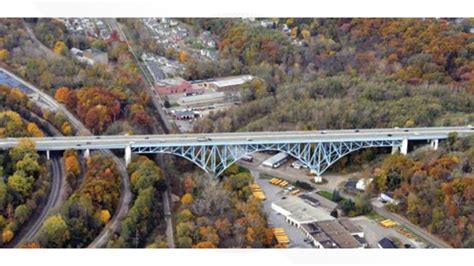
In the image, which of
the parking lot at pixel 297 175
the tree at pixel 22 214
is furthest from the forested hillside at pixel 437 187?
the tree at pixel 22 214

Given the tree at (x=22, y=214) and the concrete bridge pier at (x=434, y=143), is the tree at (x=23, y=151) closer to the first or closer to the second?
the tree at (x=22, y=214)

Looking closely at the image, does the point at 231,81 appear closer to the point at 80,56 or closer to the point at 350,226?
the point at 80,56

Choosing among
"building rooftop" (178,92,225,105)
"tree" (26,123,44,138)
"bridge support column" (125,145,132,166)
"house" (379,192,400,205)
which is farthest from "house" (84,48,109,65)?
"house" (379,192,400,205)

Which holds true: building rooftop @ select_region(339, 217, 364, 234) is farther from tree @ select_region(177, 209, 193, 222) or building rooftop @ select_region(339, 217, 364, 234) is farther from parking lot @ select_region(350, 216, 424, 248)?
tree @ select_region(177, 209, 193, 222)

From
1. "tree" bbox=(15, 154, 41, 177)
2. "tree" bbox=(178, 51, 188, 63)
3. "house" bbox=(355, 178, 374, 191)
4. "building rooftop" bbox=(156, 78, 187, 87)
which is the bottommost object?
"house" bbox=(355, 178, 374, 191)

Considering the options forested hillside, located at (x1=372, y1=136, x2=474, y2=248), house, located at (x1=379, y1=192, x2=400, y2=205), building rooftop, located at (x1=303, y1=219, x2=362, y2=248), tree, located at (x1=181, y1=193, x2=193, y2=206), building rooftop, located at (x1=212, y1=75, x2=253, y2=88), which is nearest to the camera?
building rooftop, located at (x1=303, y1=219, x2=362, y2=248)
